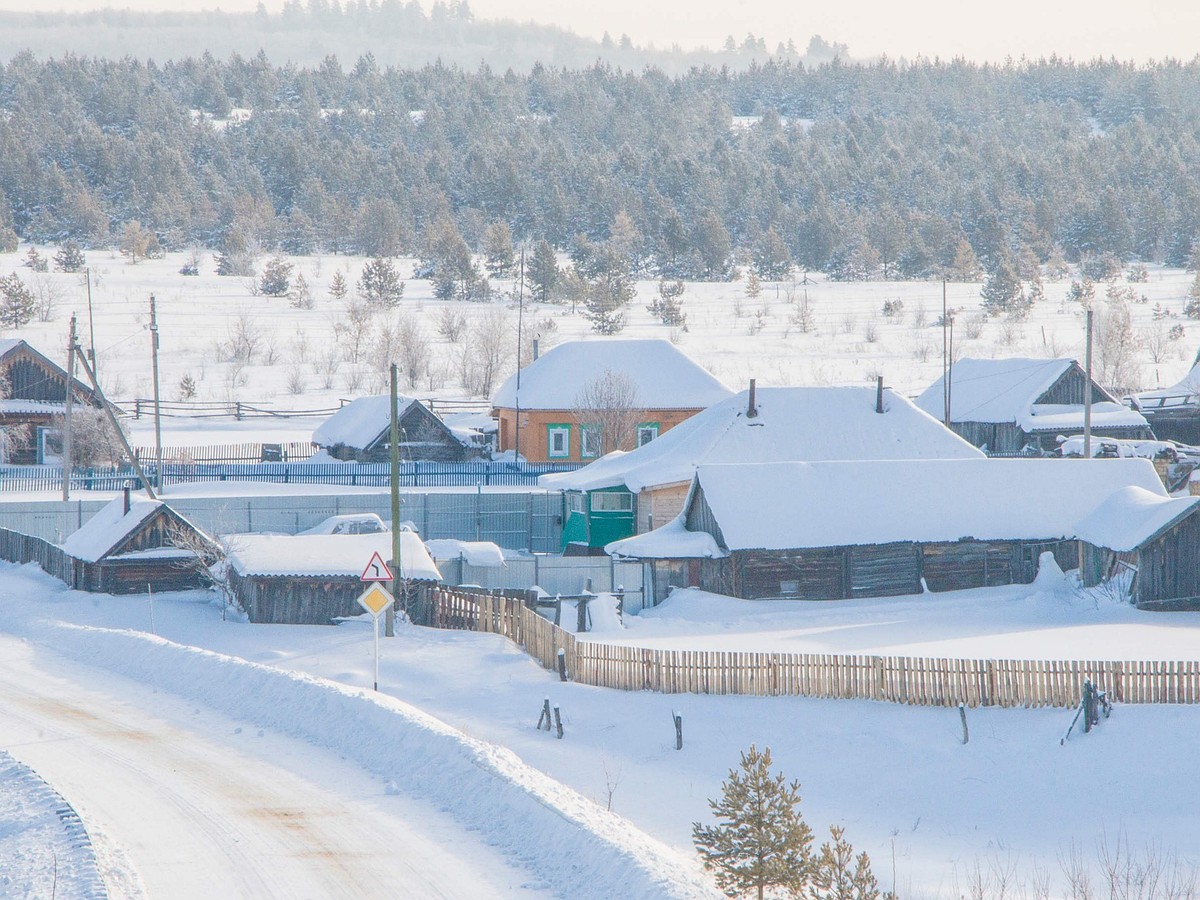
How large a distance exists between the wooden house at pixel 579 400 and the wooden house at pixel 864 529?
19.0 metres

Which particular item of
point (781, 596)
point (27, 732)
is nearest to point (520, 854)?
point (27, 732)

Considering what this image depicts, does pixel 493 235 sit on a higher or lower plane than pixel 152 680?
higher

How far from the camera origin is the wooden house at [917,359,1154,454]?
59.9 m

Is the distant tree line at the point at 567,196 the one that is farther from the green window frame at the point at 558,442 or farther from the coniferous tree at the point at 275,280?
the green window frame at the point at 558,442

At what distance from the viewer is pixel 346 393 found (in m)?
80.0

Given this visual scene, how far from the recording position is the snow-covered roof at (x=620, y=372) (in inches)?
2267

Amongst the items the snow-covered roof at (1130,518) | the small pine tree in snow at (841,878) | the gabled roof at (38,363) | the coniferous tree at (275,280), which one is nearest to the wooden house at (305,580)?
the snow-covered roof at (1130,518)

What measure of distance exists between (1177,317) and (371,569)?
3866 inches

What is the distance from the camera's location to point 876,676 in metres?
23.7

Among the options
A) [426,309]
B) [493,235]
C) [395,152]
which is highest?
[395,152]

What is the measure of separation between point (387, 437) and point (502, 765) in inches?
1653

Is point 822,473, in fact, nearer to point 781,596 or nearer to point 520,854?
point 781,596

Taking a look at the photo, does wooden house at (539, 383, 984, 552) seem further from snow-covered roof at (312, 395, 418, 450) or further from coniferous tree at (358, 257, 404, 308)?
coniferous tree at (358, 257, 404, 308)

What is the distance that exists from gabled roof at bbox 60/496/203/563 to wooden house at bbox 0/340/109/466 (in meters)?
23.2
